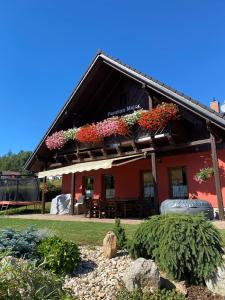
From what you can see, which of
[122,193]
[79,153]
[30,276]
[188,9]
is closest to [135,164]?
[122,193]

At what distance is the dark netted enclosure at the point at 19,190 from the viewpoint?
22.1 m

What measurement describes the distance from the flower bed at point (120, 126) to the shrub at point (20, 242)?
26.5 ft

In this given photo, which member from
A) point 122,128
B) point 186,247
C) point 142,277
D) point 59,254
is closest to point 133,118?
point 122,128

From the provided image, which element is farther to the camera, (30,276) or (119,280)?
(119,280)

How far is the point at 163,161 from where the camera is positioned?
15664 millimetres

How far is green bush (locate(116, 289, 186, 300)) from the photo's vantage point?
15.3ft

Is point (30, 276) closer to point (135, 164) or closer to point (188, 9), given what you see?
point (188, 9)

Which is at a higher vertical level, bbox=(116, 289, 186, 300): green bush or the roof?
the roof

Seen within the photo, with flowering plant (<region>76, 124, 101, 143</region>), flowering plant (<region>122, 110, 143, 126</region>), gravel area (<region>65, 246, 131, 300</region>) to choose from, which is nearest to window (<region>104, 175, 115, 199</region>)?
flowering plant (<region>76, 124, 101, 143</region>)

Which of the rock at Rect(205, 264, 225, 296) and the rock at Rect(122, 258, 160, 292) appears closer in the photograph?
the rock at Rect(122, 258, 160, 292)

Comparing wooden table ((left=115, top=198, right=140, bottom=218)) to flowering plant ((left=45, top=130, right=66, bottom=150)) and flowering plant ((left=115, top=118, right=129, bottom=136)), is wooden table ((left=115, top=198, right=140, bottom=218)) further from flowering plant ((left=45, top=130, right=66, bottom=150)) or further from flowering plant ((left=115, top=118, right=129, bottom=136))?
flowering plant ((left=45, top=130, right=66, bottom=150))

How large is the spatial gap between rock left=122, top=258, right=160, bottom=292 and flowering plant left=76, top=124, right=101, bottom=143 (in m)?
10.5

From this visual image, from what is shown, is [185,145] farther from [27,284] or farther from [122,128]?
[27,284]

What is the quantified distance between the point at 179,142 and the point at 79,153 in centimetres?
574
